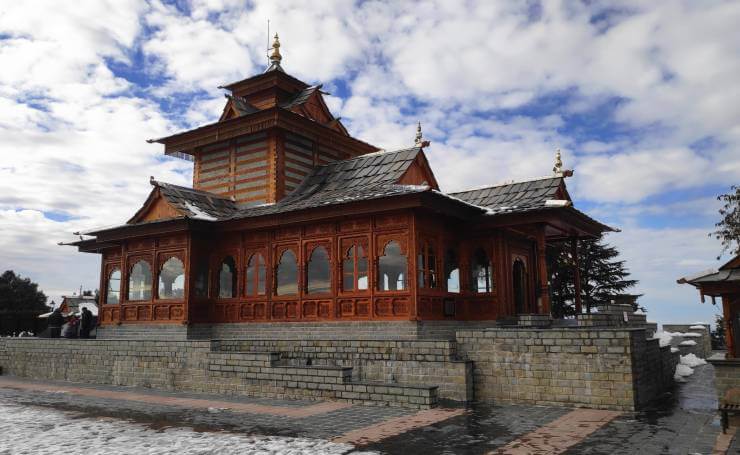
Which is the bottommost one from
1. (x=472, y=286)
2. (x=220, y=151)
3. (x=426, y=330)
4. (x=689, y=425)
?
(x=689, y=425)

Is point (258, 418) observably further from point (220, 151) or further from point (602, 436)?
point (220, 151)

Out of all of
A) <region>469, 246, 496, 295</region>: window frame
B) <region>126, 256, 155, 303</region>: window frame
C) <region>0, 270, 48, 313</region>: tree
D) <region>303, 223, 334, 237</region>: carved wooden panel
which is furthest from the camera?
<region>0, 270, 48, 313</region>: tree

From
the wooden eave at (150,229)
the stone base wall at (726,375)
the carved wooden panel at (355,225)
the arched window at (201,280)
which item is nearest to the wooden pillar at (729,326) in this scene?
the stone base wall at (726,375)

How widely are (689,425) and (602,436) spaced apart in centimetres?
183

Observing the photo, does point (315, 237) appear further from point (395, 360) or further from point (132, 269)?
point (132, 269)

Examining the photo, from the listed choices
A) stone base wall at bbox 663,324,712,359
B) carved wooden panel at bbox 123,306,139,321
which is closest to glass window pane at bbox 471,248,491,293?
stone base wall at bbox 663,324,712,359

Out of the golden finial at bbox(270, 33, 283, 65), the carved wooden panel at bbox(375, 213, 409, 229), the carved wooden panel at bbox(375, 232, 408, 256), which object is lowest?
the carved wooden panel at bbox(375, 232, 408, 256)

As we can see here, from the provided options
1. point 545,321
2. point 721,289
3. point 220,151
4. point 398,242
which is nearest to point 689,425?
point 721,289

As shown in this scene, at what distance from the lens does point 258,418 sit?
10.6 metres

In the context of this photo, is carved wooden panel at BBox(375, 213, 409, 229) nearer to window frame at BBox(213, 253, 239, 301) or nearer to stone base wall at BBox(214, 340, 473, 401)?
stone base wall at BBox(214, 340, 473, 401)

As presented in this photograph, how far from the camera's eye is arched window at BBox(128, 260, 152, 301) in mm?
19562

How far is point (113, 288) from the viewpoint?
20.7 meters

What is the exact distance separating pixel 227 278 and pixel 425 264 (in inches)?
281

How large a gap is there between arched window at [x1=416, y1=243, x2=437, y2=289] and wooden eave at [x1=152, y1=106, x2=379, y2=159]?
7.58 metres
